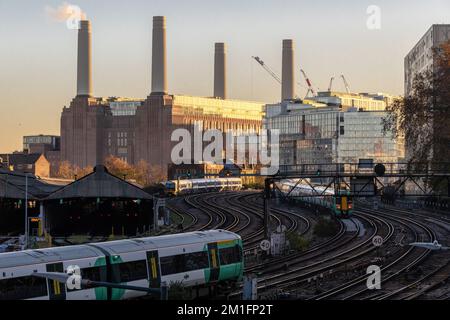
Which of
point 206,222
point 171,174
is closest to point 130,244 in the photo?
point 206,222

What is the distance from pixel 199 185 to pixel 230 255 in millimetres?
91402

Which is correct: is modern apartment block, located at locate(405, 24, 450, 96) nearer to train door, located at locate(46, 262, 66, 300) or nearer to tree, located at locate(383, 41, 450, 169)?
tree, located at locate(383, 41, 450, 169)

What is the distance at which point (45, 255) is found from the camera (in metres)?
24.0

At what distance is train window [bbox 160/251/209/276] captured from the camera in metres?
27.5

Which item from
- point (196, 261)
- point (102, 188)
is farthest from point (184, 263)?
point (102, 188)

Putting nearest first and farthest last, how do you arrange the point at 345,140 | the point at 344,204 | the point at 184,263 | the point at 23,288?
the point at 23,288
the point at 184,263
the point at 344,204
the point at 345,140

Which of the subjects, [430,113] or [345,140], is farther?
[345,140]

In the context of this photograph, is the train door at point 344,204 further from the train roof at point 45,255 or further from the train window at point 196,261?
the train roof at point 45,255

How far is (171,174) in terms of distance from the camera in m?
168

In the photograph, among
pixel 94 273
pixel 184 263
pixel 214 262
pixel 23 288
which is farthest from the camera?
pixel 214 262

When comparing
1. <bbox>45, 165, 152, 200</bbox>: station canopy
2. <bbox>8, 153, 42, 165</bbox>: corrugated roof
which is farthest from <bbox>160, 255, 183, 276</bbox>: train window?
<bbox>8, 153, 42, 165</bbox>: corrugated roof

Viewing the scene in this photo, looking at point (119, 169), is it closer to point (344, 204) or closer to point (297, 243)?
point (344, 204)

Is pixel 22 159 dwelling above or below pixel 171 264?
below
